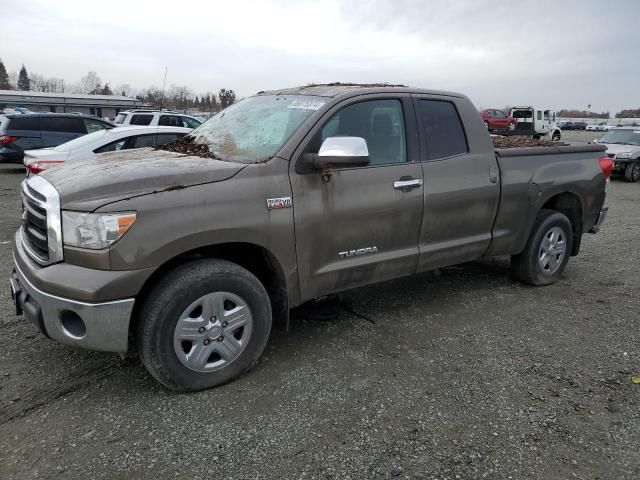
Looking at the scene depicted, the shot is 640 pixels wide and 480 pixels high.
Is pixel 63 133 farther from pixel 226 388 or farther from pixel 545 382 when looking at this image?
pixel 545 382

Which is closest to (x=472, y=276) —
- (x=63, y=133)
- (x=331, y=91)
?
(x=331, y=91)

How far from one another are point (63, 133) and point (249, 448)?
48.2ft

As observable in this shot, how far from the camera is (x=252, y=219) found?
3.12 m

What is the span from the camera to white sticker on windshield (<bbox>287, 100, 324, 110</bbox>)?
→ 142 inches

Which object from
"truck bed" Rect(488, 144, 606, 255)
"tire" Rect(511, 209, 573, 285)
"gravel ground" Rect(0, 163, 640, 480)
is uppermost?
"truck bed" Rect(488, 144, 606, 255)

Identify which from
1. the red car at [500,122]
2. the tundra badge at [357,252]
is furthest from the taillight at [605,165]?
the red car at [500,122]

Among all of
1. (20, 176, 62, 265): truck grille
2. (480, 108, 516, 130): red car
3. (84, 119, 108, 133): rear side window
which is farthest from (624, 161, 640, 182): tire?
(480, 108, 516, 130): red car

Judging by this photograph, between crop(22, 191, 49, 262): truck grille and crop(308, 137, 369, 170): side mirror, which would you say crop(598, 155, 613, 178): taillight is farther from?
crop(22, 191, 49, 262): truck grille

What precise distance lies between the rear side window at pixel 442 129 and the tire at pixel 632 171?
13605 mm

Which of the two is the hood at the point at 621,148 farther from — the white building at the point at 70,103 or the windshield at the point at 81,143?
the white building at the point at 70,103

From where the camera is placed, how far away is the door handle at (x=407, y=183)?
12.5 ft

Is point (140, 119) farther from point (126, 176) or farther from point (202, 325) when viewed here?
point (202, 325)

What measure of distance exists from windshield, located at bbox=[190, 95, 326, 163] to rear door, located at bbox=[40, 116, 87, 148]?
1225 centimetres

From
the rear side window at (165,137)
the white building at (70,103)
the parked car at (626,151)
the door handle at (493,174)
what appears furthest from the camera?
the white building at (70,103)
